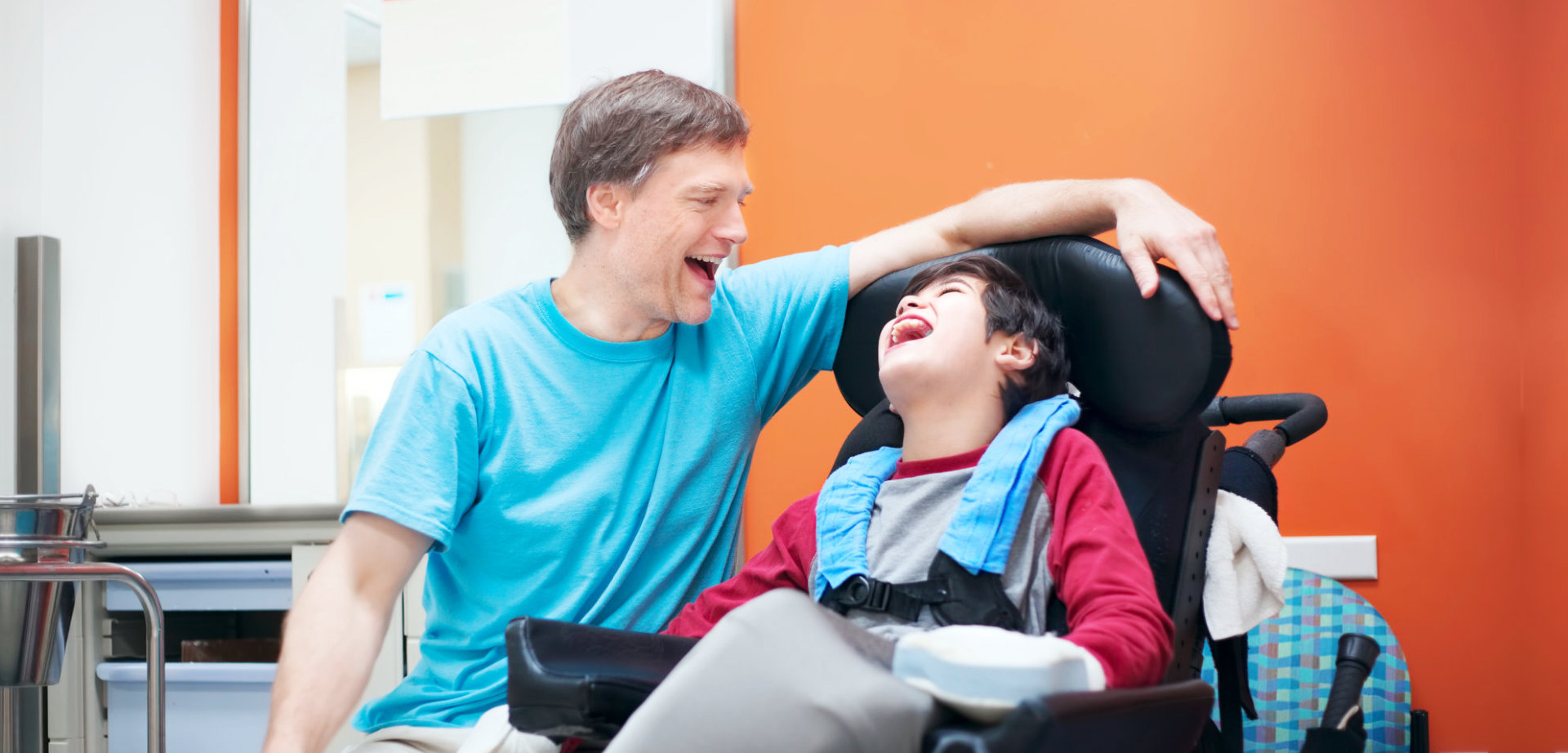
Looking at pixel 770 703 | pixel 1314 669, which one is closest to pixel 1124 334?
pixel 770 703

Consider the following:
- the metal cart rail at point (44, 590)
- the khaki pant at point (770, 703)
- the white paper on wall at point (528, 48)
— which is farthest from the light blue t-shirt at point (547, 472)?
the white paper on wall at point (528, 48)

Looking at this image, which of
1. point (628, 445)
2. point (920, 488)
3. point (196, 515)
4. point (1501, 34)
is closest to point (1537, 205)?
point (1501, 34)

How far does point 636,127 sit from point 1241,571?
85 cm

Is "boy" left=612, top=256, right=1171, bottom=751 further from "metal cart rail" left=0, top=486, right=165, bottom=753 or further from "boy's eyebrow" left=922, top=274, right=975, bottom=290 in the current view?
"metal cart rail" left=0, top=486, right=165, bottom=753

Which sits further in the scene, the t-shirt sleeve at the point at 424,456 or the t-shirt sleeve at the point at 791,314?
the t-shirt sleeve at the point at 791,314

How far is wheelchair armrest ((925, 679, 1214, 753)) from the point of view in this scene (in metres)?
0.70

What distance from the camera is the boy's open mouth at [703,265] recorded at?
1.36m

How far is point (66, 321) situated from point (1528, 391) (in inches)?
127

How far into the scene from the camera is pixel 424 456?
1.21 metres

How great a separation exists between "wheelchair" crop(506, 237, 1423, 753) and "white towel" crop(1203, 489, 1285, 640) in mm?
16

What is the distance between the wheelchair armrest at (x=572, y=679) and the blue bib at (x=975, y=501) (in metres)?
0.25

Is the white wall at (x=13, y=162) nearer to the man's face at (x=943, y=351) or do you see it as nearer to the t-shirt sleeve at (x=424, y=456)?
the t-shirt sleeve at (x=424, y=456)

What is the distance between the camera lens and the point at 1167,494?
3.67 ft

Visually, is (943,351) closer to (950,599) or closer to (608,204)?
(950,599)
